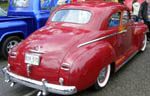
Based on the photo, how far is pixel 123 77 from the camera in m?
4.28

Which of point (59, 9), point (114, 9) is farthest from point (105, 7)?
point (59, 9)

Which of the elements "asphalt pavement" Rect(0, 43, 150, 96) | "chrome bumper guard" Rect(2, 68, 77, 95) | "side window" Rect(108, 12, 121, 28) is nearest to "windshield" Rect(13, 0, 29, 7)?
"asphalt pavement" Rect(0, 43, 150, 96)

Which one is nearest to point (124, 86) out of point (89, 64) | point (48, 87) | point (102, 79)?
point (102, 79)

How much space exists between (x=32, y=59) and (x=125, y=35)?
7.94 ft

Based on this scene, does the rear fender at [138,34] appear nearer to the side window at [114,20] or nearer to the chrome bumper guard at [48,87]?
the side window at [114,20]

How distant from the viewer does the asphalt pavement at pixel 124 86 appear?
11.6 feet

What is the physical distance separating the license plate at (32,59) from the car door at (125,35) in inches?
78.5

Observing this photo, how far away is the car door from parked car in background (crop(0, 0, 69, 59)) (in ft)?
8.63

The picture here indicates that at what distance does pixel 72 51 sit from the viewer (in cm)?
309

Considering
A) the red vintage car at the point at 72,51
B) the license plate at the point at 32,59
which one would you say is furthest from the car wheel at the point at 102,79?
the license plate at the point at 32,59

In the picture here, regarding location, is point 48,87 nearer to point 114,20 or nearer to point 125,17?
point 114,20

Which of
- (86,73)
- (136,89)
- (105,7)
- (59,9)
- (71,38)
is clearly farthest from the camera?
(59,9)

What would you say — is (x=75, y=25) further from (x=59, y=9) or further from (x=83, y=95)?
(x=83, y=95)

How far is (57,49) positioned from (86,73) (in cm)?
62
